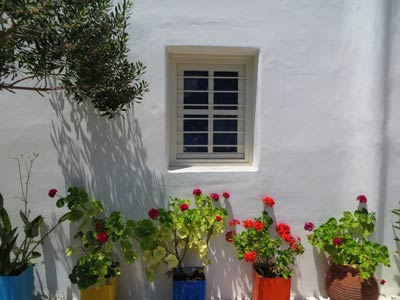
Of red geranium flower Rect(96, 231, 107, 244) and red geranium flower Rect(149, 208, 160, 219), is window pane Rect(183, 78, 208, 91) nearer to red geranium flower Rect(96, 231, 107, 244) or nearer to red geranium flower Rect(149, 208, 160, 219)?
red geranium flower Rect(149, 208, 160, 219)

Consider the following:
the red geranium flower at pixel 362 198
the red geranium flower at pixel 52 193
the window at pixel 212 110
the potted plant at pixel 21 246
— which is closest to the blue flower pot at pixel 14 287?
the potted plant at pixel 21 246

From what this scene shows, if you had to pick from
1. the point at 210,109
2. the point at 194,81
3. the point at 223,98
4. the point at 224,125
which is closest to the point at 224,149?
the point at 224,125

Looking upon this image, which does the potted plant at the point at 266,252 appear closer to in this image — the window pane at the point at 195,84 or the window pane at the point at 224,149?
the window pane at the point at 224,149

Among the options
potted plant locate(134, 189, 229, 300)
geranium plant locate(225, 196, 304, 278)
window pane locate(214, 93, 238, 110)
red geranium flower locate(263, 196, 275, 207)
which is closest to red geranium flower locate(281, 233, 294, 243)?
geranium plant locate(225, 196, 304, 278)

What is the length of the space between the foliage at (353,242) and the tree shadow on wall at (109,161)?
74.9 inches

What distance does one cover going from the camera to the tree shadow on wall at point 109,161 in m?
3.79

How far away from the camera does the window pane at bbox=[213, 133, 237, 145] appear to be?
420 centimetres

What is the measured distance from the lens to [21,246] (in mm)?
3744

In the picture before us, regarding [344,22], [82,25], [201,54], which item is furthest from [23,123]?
[344,22]

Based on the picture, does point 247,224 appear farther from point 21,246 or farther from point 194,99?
point 21,246

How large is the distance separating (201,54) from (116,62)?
131cm

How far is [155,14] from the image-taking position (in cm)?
374

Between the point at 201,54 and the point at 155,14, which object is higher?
the point at 155,14

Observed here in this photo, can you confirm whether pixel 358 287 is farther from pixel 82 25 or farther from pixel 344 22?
pixel 82 25
